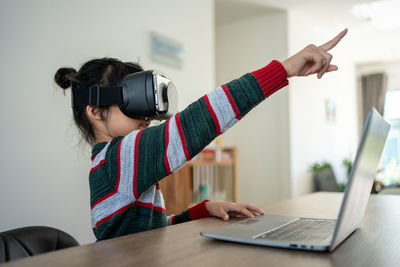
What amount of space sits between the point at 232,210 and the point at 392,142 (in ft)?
26.4

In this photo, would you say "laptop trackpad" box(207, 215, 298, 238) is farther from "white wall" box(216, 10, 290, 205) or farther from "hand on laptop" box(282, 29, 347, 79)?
"white wall" box(216, 10, 290, 205)

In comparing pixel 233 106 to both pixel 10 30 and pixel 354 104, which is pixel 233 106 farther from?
pixel 354 104

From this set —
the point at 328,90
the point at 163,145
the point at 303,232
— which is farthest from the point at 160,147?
the point at 328,90

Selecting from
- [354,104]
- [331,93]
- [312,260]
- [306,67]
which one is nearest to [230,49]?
[331,93]

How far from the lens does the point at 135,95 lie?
941 mm

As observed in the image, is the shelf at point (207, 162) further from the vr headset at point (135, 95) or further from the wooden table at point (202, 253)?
the wooden table at point (202, 253)

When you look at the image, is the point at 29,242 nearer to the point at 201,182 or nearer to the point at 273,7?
the point at 201,182

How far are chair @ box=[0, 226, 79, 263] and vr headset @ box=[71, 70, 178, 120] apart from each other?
1.31 ft

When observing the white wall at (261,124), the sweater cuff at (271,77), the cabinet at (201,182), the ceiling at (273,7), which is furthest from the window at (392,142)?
the sweater cuff at (271,77)

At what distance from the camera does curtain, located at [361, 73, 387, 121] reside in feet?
25.8

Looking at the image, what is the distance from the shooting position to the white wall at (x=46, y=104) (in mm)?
1997

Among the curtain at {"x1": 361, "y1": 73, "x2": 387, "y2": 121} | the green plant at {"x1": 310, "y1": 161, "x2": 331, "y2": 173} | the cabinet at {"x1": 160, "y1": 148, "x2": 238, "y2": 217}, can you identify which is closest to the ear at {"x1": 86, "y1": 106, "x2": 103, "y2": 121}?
the cabinet at {"x1": 160, "y1": 148, "x2": 238, "y2": 217}

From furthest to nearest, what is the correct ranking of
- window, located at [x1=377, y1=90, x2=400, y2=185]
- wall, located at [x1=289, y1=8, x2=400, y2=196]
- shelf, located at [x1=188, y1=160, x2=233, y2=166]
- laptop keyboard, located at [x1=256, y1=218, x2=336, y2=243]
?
window, located at [x1=377, y1=90, x2=400, y2=185]
wall, located at [x1=289, y1=8, x2=400, y2=196]
shelf, located at [x1=188, y1=160, x2=233, y2=166]
laptop keyboard, located at [x1=256, y1=218, x2=336, y2=243]

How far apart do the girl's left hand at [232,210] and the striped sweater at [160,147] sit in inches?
9.7
